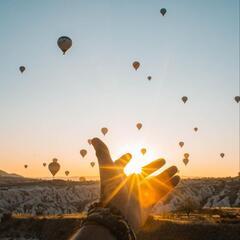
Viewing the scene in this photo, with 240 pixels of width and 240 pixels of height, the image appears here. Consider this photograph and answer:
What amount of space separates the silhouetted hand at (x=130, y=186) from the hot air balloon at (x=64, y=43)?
159ft

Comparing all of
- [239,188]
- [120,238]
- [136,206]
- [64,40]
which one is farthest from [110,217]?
[239,188]

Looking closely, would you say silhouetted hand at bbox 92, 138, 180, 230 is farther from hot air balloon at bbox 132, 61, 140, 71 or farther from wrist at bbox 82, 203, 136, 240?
hot air balloon at bbox 132, 61, 140, 71

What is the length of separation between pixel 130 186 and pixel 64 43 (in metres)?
49.4

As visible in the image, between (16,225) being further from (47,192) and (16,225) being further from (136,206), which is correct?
(136,206)

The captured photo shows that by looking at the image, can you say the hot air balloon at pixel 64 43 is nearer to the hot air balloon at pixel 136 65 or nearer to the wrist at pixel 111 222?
the hot air balloon at pixel 136 65

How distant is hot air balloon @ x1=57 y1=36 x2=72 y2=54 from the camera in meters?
50.3

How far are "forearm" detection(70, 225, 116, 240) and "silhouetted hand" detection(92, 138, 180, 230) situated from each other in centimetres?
37

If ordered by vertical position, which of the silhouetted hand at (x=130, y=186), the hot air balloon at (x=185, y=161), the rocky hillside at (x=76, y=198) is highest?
the silhouetted hand at (x=130, y=186)

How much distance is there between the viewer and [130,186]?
112 inches

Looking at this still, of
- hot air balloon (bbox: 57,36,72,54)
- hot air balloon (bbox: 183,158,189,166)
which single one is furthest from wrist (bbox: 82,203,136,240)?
hot air balloon (bbox: 183,158,189,166)

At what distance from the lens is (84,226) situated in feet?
8.28

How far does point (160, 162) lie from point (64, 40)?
49.5 metres

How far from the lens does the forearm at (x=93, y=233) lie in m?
2.36

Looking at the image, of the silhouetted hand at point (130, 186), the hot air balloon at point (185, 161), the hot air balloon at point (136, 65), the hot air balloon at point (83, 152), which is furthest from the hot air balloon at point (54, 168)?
the silhouetted hand at point (130, 186)
